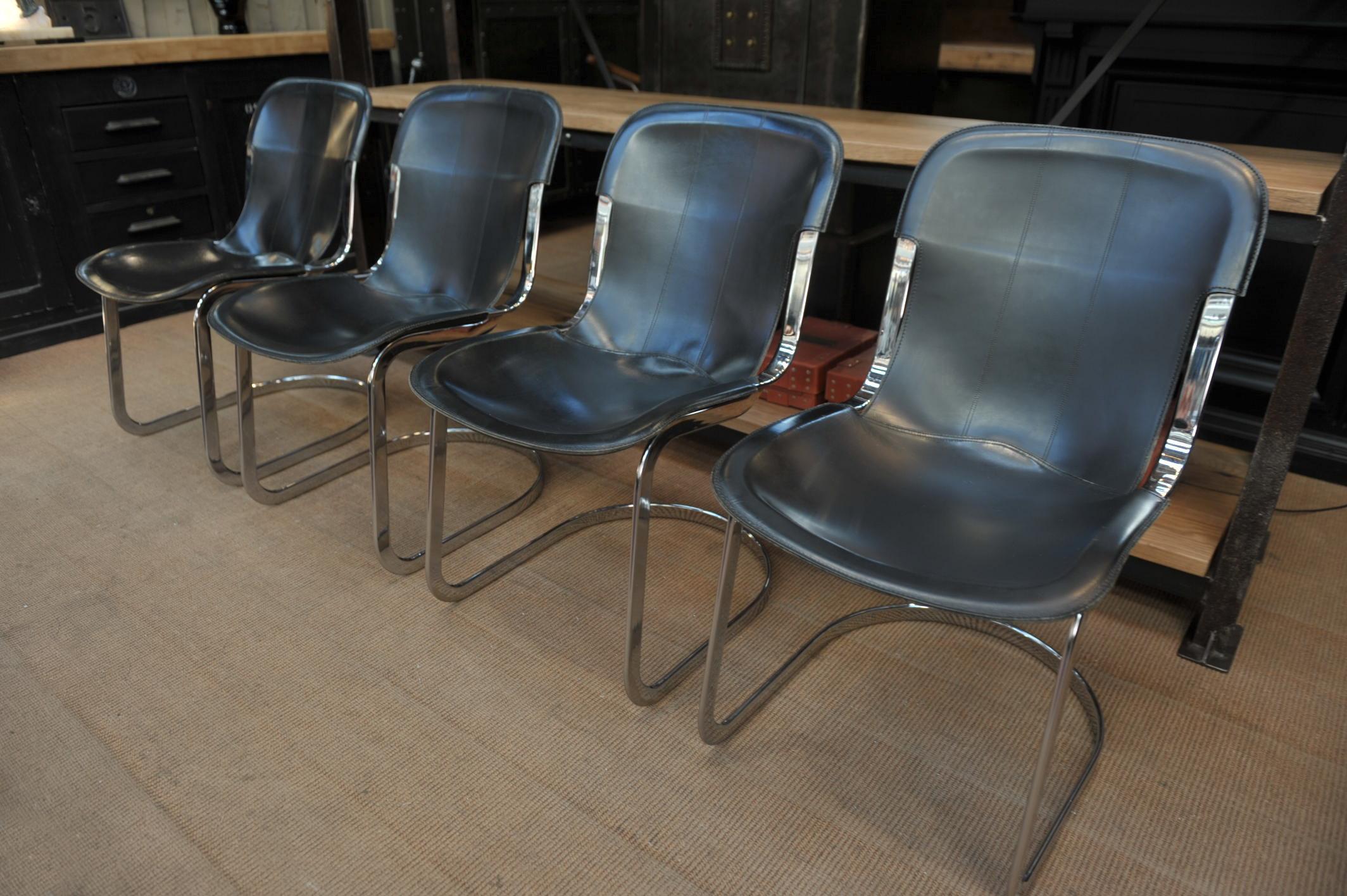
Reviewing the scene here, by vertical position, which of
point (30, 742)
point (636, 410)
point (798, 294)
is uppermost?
point (798, 294)

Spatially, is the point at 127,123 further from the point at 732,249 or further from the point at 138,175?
the point at 732,249

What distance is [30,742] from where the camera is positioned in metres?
1.46

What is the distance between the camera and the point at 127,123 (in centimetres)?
317

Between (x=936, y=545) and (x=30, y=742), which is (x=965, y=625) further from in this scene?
(x=30, y=742)

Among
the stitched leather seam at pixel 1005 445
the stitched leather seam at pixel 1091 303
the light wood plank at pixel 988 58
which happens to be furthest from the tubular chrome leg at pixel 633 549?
the light wood plank at pixel 988 58

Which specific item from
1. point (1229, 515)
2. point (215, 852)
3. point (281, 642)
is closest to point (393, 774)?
point (215, 852)

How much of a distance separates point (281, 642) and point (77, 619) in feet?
1.31

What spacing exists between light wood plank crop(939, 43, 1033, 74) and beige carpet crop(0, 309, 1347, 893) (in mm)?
2540

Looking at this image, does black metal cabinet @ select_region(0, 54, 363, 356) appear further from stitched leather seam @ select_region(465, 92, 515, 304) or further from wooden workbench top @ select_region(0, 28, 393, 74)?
stitched leather seam @ select_region(465, 92, 515, 304)

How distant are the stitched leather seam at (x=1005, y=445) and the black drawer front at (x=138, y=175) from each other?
9.48ft

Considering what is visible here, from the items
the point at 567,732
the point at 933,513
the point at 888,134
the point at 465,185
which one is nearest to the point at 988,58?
the point at 888,134

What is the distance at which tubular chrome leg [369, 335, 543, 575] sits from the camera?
1755mm

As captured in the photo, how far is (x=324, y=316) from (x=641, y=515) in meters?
0.94

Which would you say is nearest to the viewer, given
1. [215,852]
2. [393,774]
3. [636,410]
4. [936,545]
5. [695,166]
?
[936,545]
